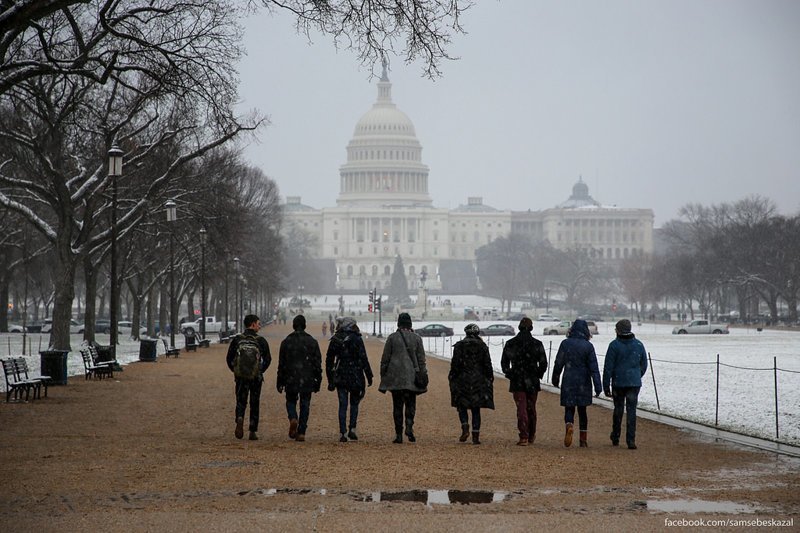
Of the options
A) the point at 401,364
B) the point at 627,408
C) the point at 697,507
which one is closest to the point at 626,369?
the point at 627,408

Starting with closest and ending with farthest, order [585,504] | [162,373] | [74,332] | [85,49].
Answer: [585,504], [85,49], [162,373], [74,332]

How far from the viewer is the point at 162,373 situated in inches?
1303

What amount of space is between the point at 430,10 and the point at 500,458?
611 cm

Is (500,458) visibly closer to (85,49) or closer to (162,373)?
(85,49)

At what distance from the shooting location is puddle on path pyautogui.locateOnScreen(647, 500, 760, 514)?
36.8 ft

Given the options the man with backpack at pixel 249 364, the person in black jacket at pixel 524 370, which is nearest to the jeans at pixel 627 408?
the person in black jacket at pixel 524 370

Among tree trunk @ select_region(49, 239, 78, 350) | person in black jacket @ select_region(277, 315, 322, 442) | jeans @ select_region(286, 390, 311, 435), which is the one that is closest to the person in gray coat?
person in black jacket @ select_region(277, 315, 322, 442)

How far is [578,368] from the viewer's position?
54.4 feet

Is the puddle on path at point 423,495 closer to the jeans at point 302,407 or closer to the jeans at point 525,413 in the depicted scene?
the jeans at point 525,413

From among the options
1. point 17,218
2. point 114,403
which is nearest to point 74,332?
point 17,218

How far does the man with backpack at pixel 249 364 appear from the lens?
1659cm

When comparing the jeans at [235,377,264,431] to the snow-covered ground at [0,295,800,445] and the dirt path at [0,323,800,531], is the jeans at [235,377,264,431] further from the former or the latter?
the snow-covered ground at [0,295,800,445]

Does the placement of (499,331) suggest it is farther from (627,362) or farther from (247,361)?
(247,361)

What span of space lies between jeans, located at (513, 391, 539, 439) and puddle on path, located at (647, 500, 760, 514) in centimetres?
489
